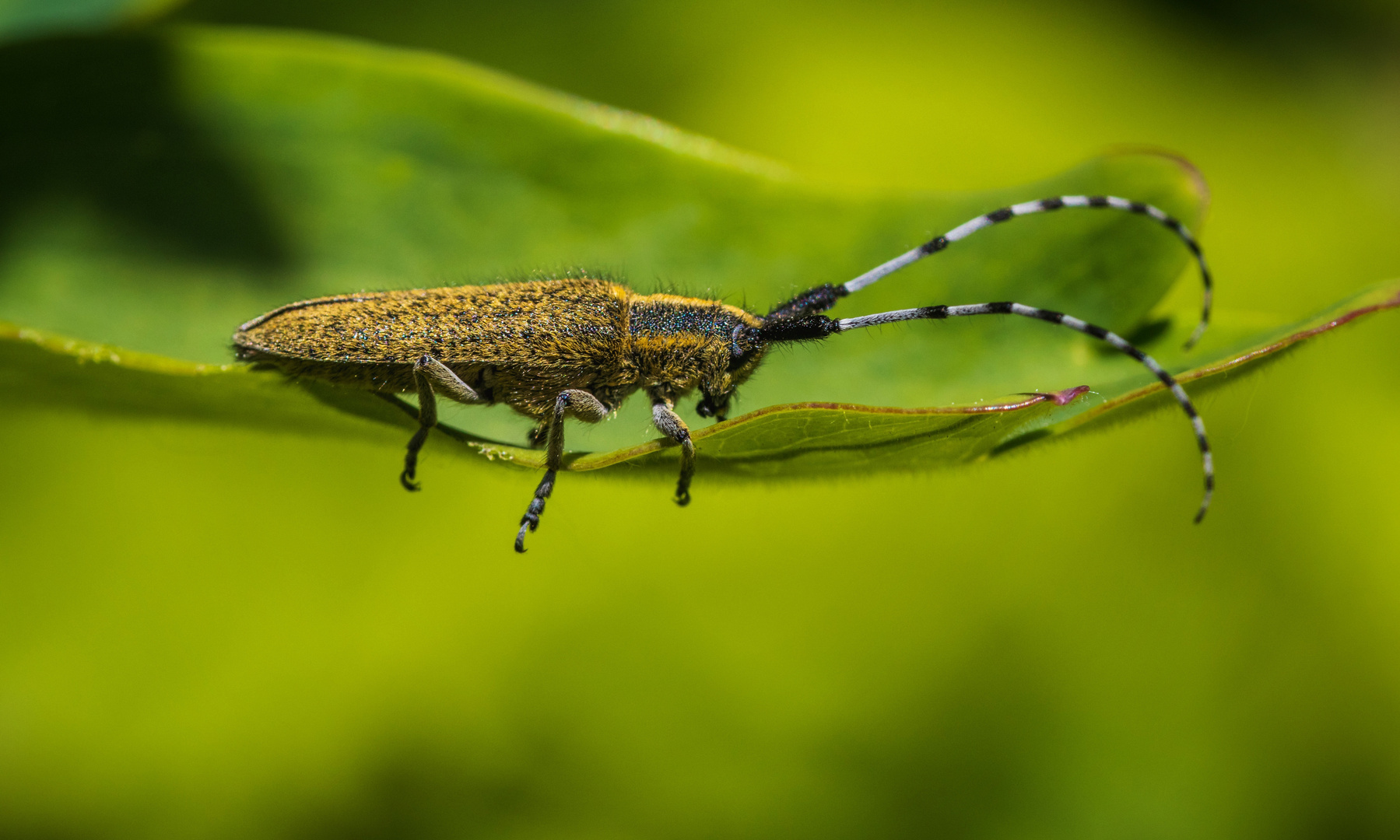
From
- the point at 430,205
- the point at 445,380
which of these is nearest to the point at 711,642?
the point at 445,380

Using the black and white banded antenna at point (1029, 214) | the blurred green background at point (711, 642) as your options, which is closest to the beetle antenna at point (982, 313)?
the black and white banded antenna at point (1029, 214)

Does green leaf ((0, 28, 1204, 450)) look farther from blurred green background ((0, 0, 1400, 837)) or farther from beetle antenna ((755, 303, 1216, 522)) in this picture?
blurred green background ((0, 0, 1400, 837))

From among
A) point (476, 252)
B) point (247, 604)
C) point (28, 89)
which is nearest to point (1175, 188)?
point (476, 252)

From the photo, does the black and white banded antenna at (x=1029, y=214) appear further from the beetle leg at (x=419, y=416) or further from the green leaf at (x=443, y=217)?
the beetle leg at (x=419, y=416)

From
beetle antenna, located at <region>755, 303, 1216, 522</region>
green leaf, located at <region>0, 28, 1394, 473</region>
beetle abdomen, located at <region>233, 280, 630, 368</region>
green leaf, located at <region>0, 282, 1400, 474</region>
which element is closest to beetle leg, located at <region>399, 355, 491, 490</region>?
beetle abdomen, located at <region>233, 280, 630, 368</region>

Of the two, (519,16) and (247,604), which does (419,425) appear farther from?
(519,16)

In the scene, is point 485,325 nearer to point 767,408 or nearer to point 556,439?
point 556,439
